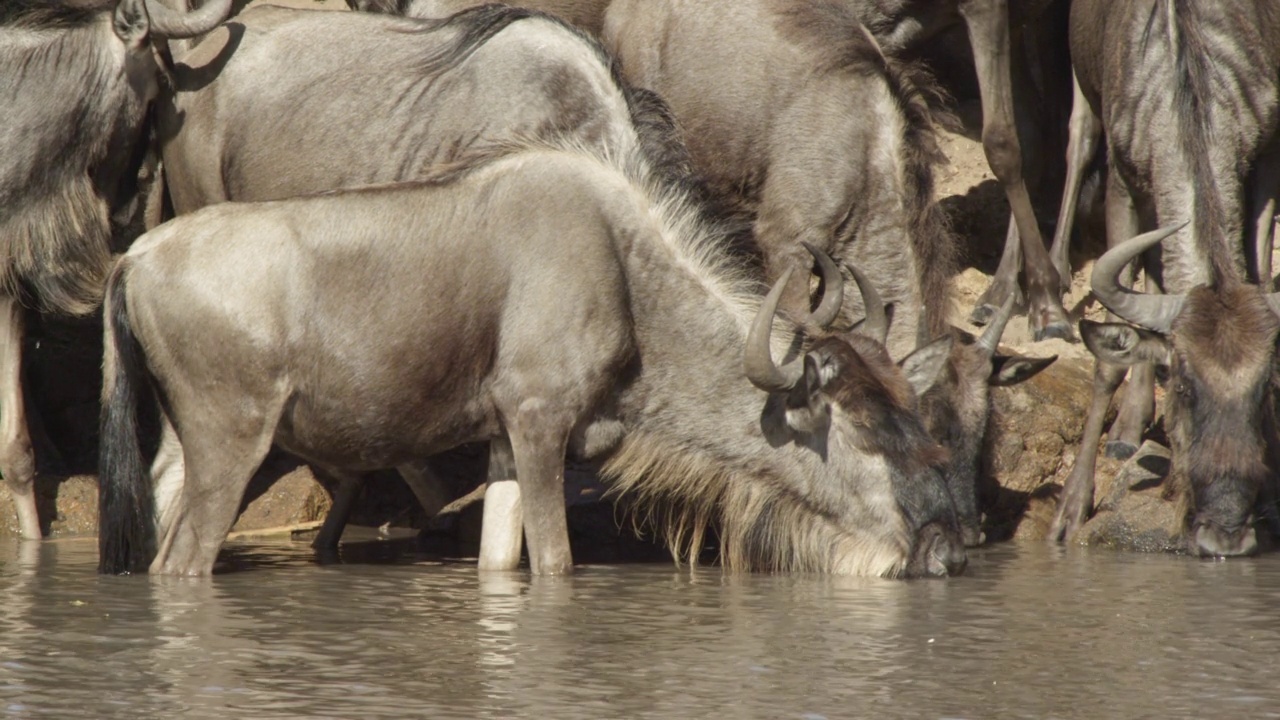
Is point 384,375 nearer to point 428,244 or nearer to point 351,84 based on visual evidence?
point 428,244

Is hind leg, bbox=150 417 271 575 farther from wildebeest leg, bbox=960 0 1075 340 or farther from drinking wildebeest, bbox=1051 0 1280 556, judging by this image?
wildebeest leg, bbox=960 0 1075 340

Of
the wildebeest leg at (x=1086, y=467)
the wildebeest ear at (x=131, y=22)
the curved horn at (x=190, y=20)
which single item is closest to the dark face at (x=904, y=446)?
the wildebeest leg at (x=1086, y=467)

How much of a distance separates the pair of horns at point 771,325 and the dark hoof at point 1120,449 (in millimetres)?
1952

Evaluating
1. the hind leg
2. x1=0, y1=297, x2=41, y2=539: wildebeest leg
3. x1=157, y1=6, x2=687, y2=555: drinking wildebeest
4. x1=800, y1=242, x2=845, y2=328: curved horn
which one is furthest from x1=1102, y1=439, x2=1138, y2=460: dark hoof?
x1=0, y1=297, x2=41, y2=539: wildebeest leg

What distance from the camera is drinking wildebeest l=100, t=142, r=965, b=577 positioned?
727 cm

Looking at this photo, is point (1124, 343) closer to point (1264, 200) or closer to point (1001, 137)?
point (1264, 200)

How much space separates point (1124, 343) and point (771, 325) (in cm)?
203

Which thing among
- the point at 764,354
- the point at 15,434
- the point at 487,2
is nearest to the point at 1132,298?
the point at 764,354

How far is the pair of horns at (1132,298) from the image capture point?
8414 millimetres

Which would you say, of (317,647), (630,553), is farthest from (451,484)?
(317,647)

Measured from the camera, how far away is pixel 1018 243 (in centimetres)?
1069

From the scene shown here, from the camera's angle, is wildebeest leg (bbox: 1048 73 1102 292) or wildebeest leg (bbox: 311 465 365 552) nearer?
wildebeest leg (bbox: 311 465 365 552)

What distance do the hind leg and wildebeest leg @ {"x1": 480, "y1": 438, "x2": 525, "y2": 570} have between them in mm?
1005

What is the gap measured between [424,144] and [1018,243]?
360 cm
